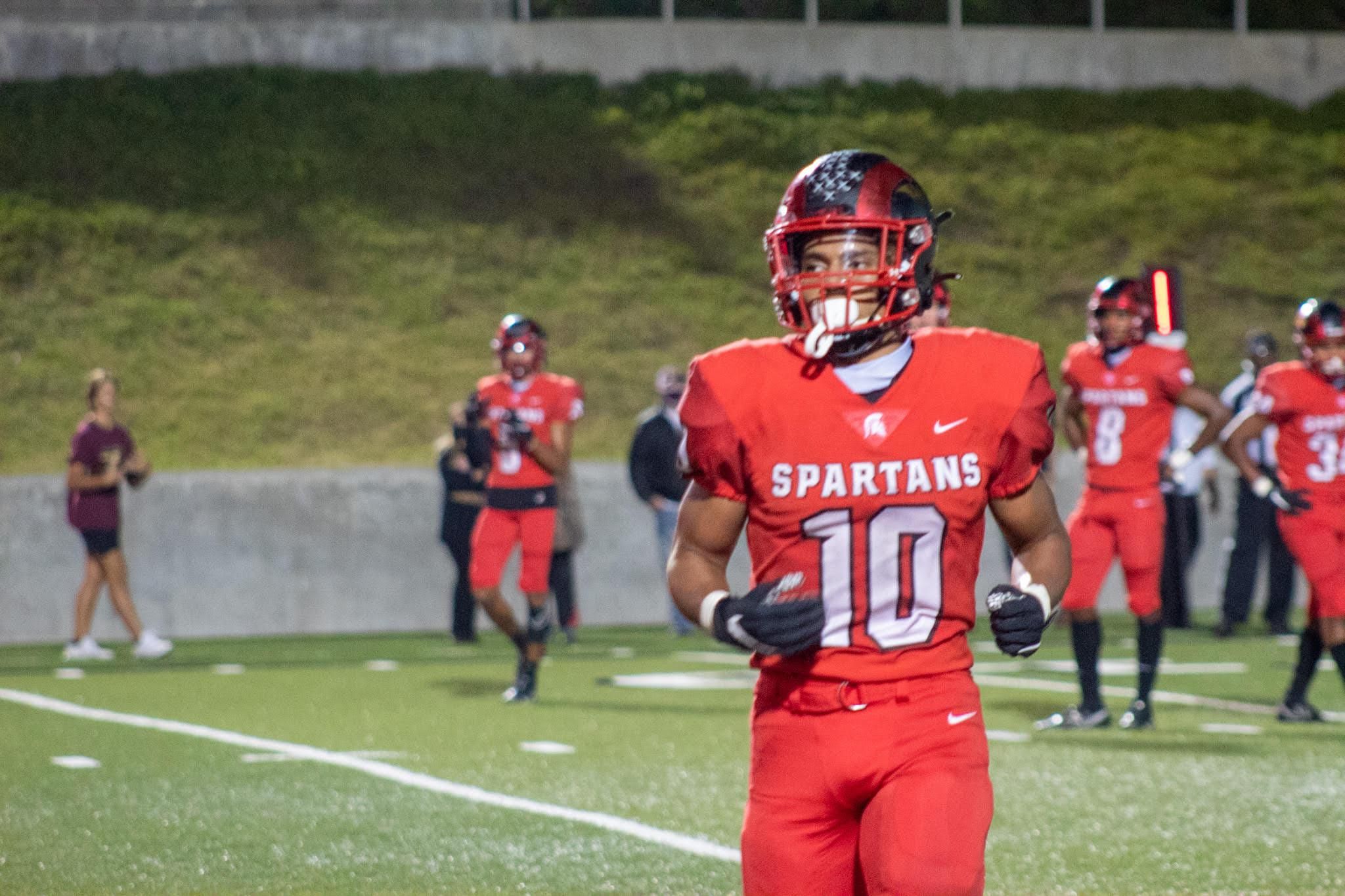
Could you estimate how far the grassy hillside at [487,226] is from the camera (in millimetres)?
22734

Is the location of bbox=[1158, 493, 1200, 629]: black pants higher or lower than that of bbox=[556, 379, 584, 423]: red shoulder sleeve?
lower

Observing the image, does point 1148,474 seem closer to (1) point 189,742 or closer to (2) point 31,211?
(1) point 189,742

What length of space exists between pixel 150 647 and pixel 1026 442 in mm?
12118

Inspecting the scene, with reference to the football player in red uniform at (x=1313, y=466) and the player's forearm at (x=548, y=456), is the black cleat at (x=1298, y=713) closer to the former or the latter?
the football player in red uniform at (x=1313, y=466)

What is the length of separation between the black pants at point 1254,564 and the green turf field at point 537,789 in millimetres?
3055

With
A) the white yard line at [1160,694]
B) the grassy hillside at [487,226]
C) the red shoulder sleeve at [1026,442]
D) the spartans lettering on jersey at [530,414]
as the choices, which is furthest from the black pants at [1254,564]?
the red shoulder sleeve at [1026,442]

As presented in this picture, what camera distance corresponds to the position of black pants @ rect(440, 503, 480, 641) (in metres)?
16.3

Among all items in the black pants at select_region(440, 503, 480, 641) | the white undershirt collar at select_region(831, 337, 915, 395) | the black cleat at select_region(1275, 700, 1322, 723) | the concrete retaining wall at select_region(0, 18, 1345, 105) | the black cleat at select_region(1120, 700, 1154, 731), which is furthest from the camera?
the concrete retaining wall at select_region(0, 18, 1345, 105)

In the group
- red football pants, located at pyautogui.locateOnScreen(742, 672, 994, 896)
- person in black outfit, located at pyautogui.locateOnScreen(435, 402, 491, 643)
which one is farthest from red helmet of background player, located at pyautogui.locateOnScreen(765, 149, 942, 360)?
person in black outfit, located at pyautogui.locateOnScreen(435, 402, 491, 643)

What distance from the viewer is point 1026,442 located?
12.6 feet

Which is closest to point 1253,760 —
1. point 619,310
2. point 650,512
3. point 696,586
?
point 696,586

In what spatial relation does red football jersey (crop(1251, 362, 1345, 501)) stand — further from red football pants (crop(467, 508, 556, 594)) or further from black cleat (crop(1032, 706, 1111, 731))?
red football pants (crop(467, 508, 556, 594))

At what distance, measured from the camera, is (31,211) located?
2489 cm

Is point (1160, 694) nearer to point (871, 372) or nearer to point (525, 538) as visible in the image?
point (525, 538)
